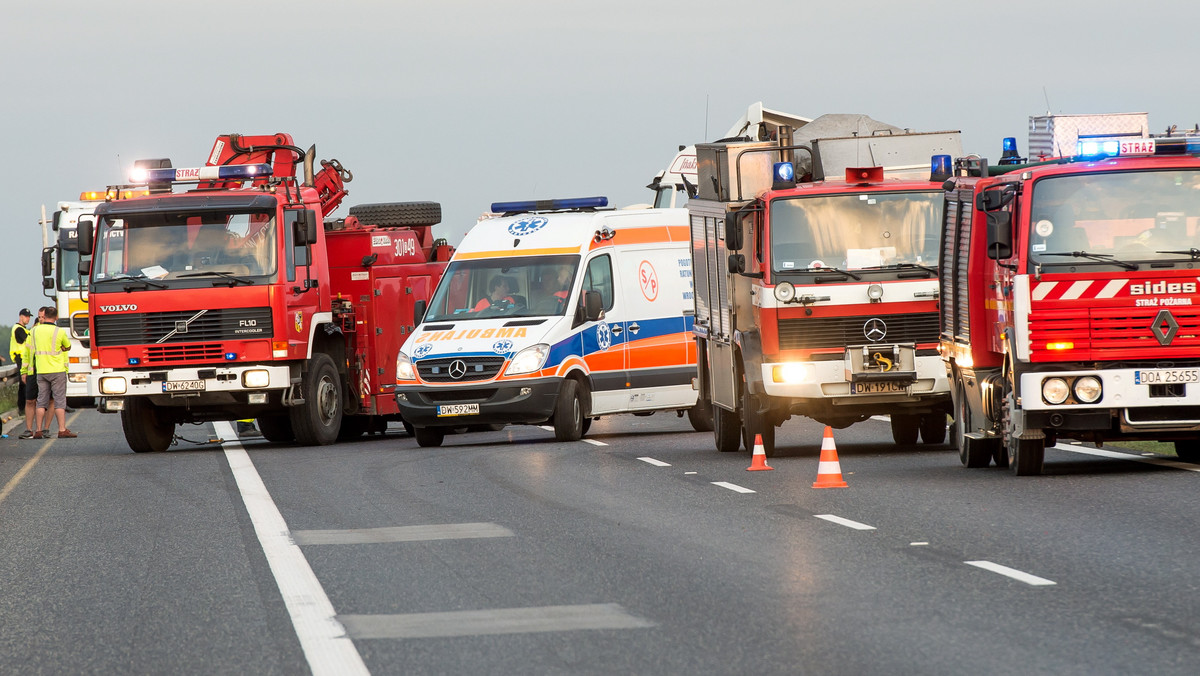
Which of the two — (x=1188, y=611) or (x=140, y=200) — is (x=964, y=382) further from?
(x=140, y=200)

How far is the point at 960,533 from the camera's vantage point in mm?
11031

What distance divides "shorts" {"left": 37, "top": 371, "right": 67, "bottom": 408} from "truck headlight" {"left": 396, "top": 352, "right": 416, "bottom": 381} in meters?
8.07

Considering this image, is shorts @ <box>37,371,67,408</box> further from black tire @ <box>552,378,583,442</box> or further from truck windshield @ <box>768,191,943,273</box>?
truck windshield @ <box>768,191,943,273</box>

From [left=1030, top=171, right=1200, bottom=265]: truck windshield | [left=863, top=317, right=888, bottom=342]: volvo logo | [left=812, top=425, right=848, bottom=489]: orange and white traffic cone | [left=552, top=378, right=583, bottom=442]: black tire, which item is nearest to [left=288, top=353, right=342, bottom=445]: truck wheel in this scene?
[left=552, top=378, right=583, bottom=442]: black tire

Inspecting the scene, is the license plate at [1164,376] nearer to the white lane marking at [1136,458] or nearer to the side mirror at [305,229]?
the white lane marking at [1136,458]

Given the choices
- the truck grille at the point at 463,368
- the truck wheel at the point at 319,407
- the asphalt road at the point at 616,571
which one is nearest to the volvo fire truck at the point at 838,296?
the asphalt road at the point at 616,571

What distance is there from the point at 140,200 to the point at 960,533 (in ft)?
46.6

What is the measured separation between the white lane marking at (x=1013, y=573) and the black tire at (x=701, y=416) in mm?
14160

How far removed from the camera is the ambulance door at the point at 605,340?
2259 centimetres

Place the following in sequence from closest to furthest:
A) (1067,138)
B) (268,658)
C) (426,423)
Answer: (268,658) < (1067,138) < (426,423)

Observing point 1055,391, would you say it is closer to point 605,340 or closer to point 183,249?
point 605,340

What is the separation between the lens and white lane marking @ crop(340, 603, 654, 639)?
8.05 metres

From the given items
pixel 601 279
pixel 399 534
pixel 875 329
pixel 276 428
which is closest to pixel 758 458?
pixel 875 329

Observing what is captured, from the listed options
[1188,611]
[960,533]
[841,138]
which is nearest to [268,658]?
[1188,611]
